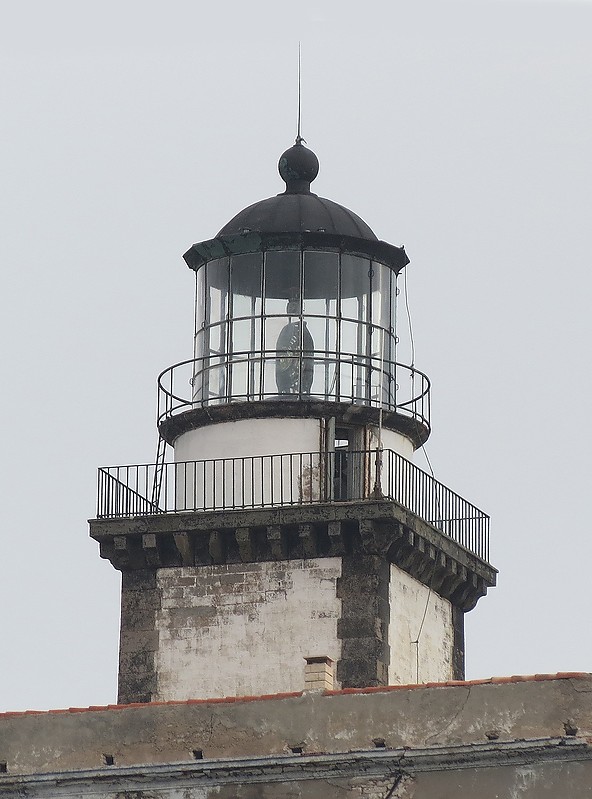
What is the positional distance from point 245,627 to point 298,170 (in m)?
6.58

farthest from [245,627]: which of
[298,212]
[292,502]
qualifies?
[298,212]

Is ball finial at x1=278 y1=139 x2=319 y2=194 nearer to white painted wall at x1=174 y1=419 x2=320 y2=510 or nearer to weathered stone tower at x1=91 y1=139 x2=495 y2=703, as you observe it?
weathered stone tower at x1=91 y1=139 x2=495 y2=703

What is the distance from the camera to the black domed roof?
131 ft

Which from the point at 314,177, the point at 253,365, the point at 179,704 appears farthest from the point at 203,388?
the point at 179,704

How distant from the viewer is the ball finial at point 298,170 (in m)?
40.8

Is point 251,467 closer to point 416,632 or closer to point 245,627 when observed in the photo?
point 245,627

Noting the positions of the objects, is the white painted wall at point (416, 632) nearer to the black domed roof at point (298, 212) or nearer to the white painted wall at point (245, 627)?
the white painted wall at point (245, 627)

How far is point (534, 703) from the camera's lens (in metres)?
32.6

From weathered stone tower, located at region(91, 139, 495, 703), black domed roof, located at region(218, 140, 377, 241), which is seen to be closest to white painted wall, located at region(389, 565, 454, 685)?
weathered stone tower, located at region(91, 139, 495, 703)

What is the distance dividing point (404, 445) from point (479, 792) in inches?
310

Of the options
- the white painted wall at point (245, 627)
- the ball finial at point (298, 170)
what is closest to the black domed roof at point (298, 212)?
the ball finial at point (298, 170)

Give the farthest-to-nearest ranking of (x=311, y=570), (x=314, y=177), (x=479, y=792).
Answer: (x=314, y=177), (x=311, y=570), (x=479, y=792)

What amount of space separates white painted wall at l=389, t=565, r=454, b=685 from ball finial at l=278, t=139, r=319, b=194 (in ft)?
18.4

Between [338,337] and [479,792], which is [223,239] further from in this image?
[479,792]
